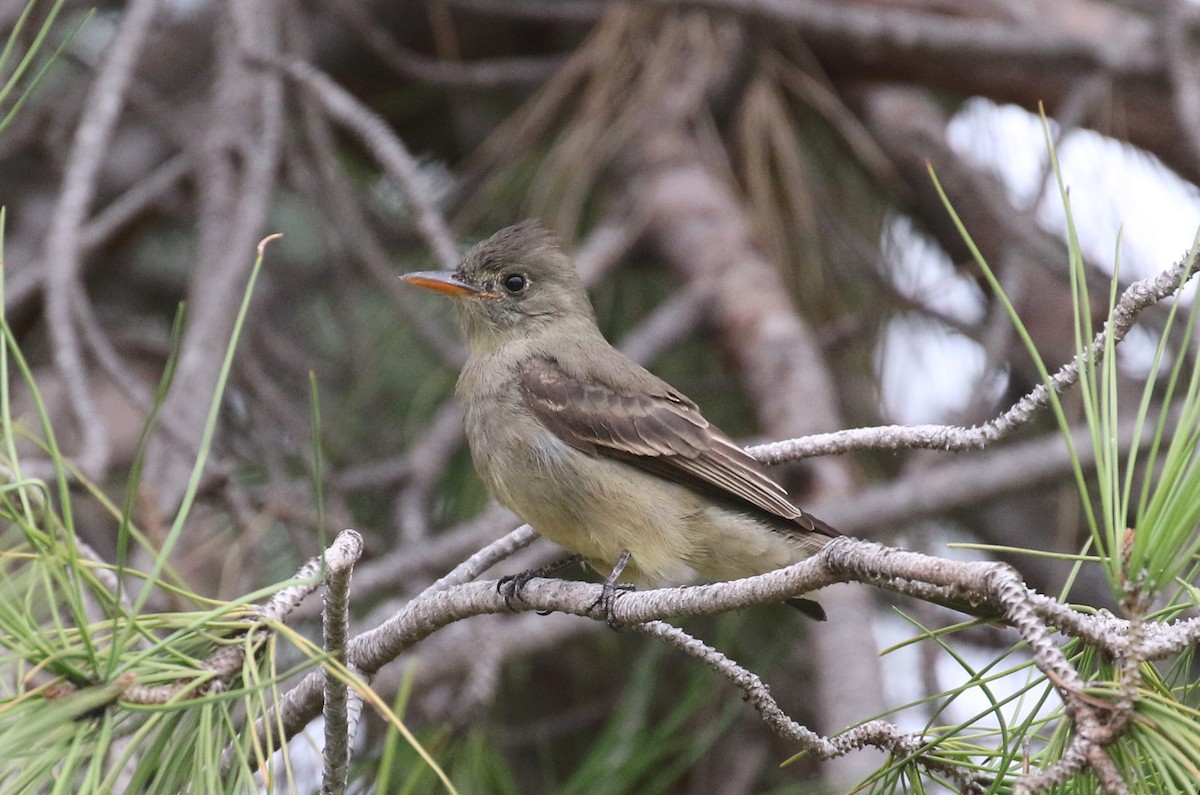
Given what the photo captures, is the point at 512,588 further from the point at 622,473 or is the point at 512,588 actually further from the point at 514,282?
the point at 514,282

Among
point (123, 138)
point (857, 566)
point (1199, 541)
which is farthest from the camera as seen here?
point (123, 138)

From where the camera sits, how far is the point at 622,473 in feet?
12.7

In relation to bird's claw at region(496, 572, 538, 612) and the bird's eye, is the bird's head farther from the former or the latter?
bird's claw at region(496, 572, 538, 612)

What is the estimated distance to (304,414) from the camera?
582 cm

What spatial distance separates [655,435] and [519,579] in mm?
780

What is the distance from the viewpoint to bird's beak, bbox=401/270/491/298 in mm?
4336

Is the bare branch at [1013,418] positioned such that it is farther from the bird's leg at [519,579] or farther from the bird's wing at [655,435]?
the bird's wing at [655,435]

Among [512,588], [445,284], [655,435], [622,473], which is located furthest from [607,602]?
[445,284]

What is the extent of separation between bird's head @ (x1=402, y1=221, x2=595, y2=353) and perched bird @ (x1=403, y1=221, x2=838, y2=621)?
24cm

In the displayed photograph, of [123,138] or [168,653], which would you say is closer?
[168,653]

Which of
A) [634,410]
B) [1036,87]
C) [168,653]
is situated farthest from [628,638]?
[168,653]

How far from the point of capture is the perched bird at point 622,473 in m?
3.70

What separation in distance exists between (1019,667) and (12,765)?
1.44 m

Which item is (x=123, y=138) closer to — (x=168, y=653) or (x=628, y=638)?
(x=628, y=638)
